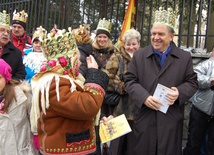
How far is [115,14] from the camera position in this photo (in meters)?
6.65

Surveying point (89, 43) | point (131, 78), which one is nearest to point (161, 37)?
point (131, 78)

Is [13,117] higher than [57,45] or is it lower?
lower

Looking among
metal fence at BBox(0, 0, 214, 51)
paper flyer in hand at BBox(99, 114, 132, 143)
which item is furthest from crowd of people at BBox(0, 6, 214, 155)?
metal fence at BBox(0, 0, 214, 51)

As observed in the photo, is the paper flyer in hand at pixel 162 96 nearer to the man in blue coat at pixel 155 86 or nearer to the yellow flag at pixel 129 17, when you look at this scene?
the man in blue coat at pixel 155 86

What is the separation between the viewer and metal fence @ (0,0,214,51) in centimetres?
574

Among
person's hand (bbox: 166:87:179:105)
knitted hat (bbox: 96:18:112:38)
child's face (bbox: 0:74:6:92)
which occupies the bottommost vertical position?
person's hand (bbox: 166:87:179:105)

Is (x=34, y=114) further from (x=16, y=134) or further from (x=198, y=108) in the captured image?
(x=198, y=108)

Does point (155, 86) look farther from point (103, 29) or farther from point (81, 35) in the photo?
point (103, 29)

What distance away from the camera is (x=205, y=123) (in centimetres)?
436

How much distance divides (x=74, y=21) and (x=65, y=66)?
5349mm

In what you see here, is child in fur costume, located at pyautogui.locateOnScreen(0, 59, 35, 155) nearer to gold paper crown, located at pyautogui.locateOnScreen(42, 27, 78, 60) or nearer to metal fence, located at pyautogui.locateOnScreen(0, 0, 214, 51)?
gold paper crown, located at pyautogui.locateOnScreen(42, 27, 78, 60)

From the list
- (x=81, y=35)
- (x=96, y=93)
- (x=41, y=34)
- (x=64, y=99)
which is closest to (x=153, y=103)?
(x=96, y=93)

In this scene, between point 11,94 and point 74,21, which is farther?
point 74,21

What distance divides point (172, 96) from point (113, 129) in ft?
2.39
